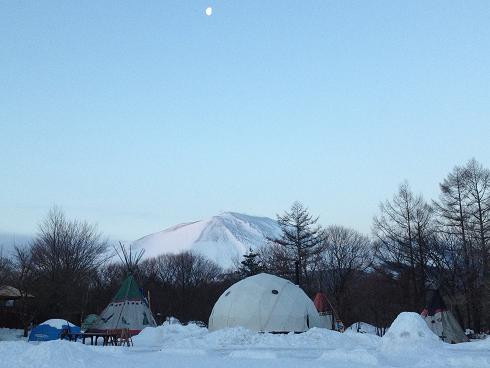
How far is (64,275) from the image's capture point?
152 ft

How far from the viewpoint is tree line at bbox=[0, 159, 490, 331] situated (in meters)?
40.6

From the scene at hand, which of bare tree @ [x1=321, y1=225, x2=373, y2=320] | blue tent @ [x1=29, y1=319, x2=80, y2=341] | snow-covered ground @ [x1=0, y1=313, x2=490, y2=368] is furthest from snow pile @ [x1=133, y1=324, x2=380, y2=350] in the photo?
bare tree @ [x1=321, y1=225, x2=373, y2=320]

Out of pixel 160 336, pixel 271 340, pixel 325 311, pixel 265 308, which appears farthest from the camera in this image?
pixel 325 311

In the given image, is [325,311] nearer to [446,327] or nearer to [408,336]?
[446,327]

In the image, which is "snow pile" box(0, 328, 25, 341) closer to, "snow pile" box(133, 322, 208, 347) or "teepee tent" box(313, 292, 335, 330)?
"snow pile" box(133, 322, 208, 347)

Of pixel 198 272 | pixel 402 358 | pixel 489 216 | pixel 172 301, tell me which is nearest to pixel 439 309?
pixel 489 216

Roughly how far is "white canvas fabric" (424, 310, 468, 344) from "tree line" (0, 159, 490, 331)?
412 cm

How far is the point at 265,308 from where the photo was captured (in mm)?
32188

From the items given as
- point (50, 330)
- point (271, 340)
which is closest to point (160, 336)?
point (50, 330)

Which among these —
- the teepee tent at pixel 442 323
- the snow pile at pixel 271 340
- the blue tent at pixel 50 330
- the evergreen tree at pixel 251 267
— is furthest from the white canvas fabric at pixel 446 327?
the evergreen tree at pixel 251 267

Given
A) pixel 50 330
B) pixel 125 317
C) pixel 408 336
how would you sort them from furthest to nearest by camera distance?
1. pixel 125 317
2. pixel 50 330
3. pixel 408 336

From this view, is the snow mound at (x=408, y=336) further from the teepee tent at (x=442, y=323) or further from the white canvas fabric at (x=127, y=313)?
the white canvas fabric at (x=127, y=313)

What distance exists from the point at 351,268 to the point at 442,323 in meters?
28.8

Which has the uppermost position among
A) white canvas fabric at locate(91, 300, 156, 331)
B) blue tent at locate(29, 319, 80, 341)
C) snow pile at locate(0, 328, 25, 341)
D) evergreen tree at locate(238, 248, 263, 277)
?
evergreen tree at locate(238, 248, 263, 277)
